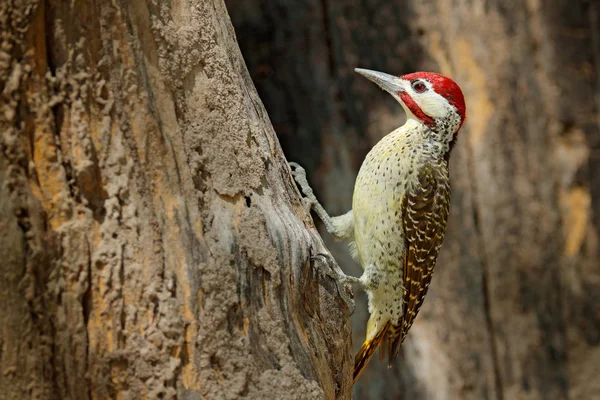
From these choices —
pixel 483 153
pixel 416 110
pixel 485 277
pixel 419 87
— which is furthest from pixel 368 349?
pixel 483 153

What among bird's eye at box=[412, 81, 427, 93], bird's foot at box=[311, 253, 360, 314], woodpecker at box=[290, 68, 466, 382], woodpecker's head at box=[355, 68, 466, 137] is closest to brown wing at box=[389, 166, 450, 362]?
woodpecker at box=[290, 68, 466, 382]

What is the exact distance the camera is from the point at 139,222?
2311 mm

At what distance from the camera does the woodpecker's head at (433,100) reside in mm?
3846

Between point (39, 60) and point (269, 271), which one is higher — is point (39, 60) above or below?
above

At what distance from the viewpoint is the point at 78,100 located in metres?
2.24

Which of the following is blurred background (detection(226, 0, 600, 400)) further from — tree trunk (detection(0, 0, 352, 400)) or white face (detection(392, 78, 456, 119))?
tree trunk (detection(0, 0, 352, 400))

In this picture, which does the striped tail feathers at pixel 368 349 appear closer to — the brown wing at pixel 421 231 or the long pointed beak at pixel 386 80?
the brown wing at pixel 421 231

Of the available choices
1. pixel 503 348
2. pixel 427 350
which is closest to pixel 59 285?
pixel 427 350

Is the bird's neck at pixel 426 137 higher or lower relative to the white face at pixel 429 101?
lower

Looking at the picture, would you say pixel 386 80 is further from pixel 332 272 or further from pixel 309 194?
pixel 332 272

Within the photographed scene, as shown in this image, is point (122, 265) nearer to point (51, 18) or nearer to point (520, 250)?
point (51, 18)

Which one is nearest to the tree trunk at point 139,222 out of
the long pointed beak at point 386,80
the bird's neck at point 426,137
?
the bird's neck at point 426,137

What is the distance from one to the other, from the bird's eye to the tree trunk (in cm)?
145

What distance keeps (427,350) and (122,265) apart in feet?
11.1
